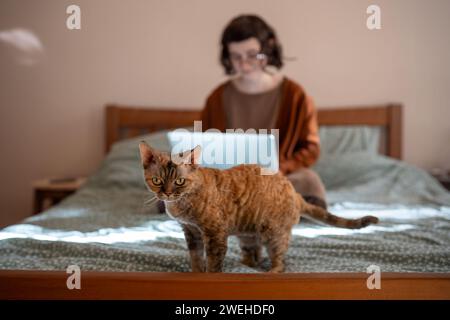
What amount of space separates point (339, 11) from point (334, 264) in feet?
1.65

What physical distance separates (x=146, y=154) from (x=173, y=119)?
44.7 inches

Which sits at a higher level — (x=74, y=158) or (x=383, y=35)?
(x=383, y=35)

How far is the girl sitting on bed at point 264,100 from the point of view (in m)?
0.81

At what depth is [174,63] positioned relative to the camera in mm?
1246

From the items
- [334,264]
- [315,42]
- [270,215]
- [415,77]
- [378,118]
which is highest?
[315,42]

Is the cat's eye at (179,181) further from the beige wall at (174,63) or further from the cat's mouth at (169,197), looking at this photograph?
the beige wall at (174,63)

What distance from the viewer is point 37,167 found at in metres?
1.14

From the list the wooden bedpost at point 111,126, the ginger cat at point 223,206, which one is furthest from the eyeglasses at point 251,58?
the wooden bedpost at point 111,126

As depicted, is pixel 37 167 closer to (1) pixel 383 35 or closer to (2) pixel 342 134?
(1) pixel 383 35

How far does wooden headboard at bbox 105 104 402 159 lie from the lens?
1505 millimetres

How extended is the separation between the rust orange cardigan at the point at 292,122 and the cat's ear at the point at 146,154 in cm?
23

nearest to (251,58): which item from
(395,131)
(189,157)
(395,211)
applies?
(189,157)

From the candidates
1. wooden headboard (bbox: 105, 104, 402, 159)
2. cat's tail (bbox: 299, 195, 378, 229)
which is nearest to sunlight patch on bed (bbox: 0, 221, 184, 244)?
cat's tail (bbox: 299, 195, 378, 229)

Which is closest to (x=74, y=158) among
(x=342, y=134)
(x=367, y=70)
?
(x=367, y=70)
